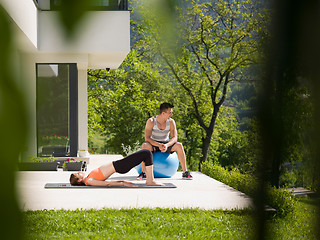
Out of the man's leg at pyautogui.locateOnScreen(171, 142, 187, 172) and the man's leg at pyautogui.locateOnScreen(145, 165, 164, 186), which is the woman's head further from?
the man's leg at pyautogui.locateOnScreen(171, 142, 187, 172)

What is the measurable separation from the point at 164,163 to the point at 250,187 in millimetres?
8290

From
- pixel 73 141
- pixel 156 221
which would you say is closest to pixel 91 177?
pixel 156 221

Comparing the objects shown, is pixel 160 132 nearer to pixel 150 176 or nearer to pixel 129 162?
pixel 150 176

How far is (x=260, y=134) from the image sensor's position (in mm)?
579

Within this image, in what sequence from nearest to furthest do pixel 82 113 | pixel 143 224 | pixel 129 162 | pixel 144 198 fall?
pixel 143 224, pixel 144 198, pixel 129 162, pixel 82 113

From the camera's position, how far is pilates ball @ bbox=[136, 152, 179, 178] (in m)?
8.84

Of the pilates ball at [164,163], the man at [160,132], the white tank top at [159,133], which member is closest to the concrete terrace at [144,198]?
the pilates ball at [164,163]

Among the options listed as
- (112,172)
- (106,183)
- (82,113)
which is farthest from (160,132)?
(82,113)

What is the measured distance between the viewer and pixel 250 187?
587 millimetres

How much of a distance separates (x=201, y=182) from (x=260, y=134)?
8.20m

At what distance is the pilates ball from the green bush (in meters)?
1.09

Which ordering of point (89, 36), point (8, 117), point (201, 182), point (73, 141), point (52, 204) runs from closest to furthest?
1. point (8, 117)
2. point (89, 36)
3. point (52, 204)
4. point (201, 182)
5. point (73, 141)

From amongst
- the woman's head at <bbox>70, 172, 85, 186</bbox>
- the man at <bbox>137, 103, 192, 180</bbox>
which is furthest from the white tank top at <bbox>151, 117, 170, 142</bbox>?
the woman's head at <bbox>70, 172, 85, 186</bbox>

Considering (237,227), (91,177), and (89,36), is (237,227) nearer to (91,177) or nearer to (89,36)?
(89,36)
